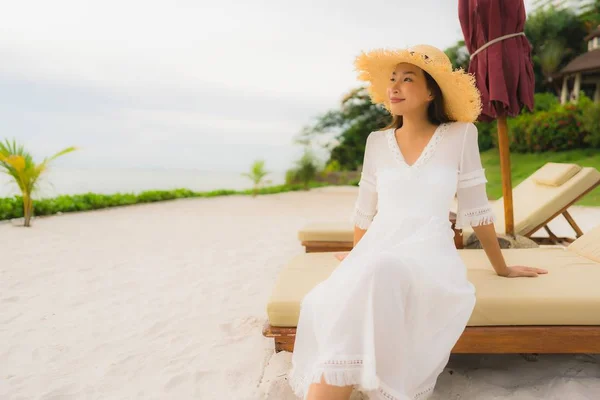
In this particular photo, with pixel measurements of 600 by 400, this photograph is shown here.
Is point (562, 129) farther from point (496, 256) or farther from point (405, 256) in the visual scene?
point (405, 256)

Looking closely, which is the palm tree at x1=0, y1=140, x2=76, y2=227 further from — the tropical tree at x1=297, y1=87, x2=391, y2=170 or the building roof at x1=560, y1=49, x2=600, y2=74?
the building roof at x1=560, y1=49, x2=600, y2=74

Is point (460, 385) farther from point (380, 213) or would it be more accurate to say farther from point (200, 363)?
point (200, 363)

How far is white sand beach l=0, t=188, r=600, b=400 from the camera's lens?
231 cm

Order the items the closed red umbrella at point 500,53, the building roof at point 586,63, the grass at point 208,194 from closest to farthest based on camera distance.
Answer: the closed red umbrella at point 500,53 < the grass at point 208,194 < the building roof at point 586,63

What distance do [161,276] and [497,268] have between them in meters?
3.31

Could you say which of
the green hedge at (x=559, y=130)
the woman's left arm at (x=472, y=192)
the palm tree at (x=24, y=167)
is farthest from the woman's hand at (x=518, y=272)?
the green hedge at (x=559, y=130)

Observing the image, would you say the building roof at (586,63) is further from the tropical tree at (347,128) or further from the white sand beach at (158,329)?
the white sand beach at (158,329)

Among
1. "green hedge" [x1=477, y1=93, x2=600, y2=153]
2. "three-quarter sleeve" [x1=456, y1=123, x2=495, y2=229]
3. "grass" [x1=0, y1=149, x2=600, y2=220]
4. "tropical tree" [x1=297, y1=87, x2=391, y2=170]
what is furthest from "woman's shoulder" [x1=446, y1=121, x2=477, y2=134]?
"tropical tree" [x1=297, y1=87, x2=391, y2=170]

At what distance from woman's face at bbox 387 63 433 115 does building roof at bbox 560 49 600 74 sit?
79.7ft

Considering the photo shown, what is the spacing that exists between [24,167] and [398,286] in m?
7.47

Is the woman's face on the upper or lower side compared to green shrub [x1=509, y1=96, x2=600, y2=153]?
lower

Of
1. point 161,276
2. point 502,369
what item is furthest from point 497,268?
point 161,276

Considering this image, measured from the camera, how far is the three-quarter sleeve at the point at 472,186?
226cm

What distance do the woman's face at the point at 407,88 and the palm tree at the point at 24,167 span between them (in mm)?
6833
